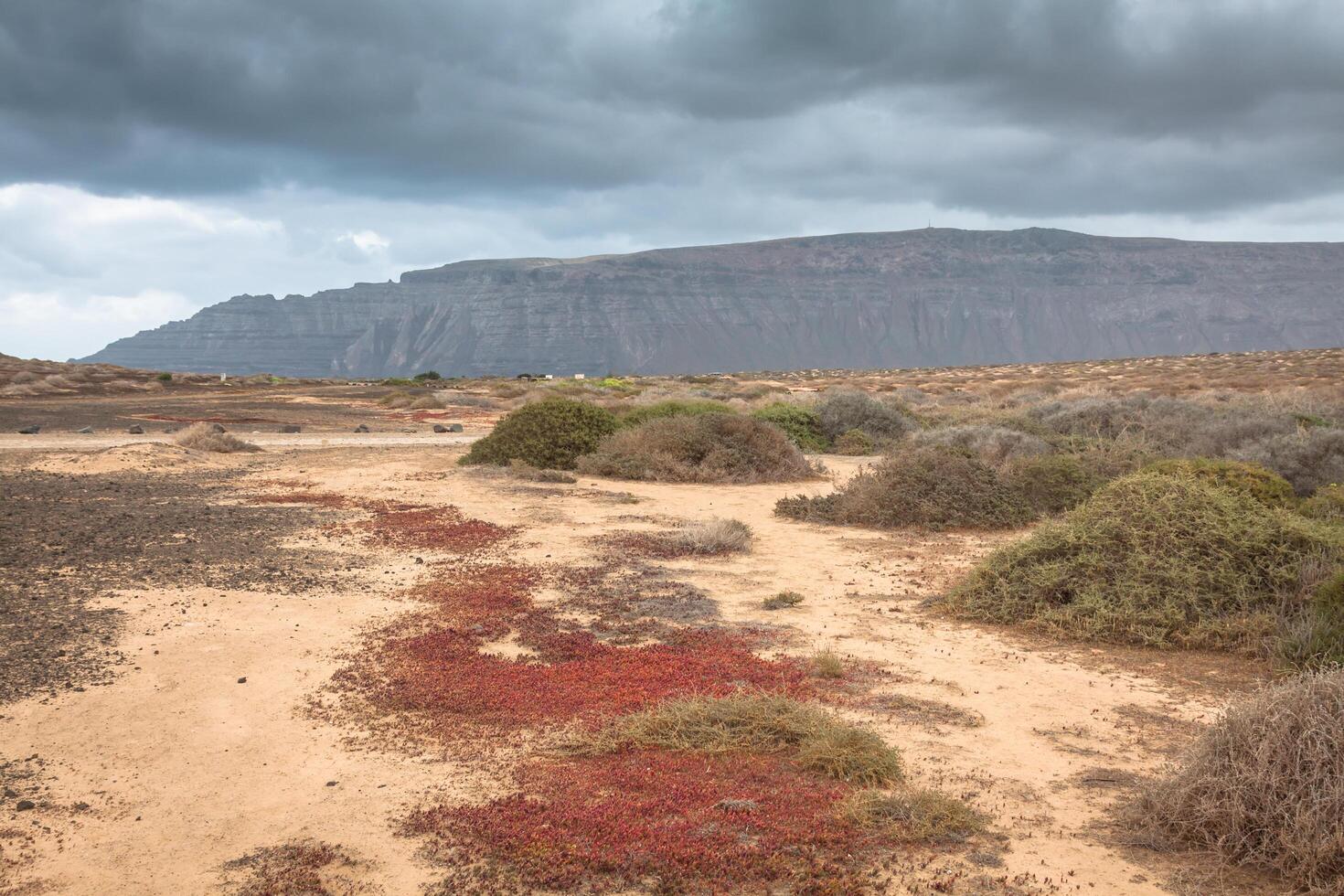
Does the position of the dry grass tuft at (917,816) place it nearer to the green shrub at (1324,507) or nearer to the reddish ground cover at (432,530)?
the reddish ground cover at (432,530)

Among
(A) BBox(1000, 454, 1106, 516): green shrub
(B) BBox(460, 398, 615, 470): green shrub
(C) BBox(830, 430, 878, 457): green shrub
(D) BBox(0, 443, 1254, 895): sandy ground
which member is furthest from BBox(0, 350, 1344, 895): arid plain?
(C) BBox(830, 430, 878, 457): green shrub

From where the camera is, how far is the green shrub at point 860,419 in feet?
87.0

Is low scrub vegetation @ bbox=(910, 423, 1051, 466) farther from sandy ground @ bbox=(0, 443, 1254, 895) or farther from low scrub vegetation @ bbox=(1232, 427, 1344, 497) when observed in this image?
sandy ground @ bbox=(0, 443, 1254, 895)

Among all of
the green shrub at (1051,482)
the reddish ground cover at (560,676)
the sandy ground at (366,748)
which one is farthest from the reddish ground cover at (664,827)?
the green shrub at (1051,482)

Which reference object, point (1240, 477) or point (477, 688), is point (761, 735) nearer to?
point (477, 688)

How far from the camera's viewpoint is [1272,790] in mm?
4562

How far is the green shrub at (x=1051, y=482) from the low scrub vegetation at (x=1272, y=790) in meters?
10.0

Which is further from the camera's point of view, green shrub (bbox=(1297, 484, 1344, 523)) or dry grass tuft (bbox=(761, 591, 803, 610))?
green shrub (bbox=(1297, 484, 1344, 523))

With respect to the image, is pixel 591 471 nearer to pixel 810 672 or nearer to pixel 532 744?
pixel 810 672

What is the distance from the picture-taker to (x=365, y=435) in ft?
97.1

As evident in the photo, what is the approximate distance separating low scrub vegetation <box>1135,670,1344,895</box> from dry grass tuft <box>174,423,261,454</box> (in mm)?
21167

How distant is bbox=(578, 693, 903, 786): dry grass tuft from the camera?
18.4ft

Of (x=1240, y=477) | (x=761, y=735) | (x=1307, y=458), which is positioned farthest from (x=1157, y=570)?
(x=1307, y=458)

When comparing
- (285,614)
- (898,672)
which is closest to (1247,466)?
(898,672)
